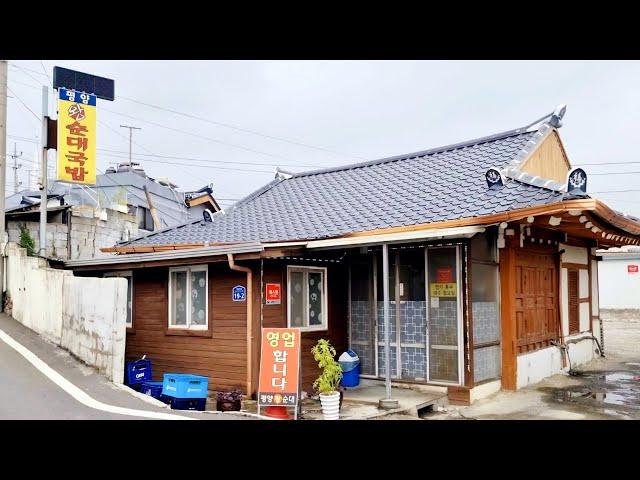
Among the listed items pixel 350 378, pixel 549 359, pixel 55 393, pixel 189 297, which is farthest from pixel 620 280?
pixel 55 393

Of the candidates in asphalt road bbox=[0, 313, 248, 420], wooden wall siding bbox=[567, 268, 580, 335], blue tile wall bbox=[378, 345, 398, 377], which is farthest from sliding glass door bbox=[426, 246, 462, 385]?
wooden wall siding bbox=[567, 268, 580, 335]

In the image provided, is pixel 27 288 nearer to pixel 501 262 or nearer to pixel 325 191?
pixel 325 191

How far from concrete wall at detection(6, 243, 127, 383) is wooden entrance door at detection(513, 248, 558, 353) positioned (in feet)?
21.0

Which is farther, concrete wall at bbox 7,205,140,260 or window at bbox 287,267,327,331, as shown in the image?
concrete wall at bbox 7,205,140,260

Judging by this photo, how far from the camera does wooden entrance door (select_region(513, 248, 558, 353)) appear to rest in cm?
970

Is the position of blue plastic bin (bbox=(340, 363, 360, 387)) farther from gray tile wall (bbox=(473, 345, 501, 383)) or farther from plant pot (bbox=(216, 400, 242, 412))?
plant pot (bbox=(216, 400, 242, 412))

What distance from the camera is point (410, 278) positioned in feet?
31.2

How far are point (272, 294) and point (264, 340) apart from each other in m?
1.22

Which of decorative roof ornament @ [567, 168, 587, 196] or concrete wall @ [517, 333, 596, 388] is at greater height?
decorative roof ornament @ [567, 168, 587, 196]

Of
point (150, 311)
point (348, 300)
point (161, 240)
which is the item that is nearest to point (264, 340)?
point (348, 300)

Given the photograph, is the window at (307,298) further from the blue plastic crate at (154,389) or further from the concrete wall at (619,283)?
the concrete wall at (619,283)

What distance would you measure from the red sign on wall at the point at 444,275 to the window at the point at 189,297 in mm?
3971

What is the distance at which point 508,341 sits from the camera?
9312 mm

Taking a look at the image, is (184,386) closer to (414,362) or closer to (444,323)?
(414,362)
